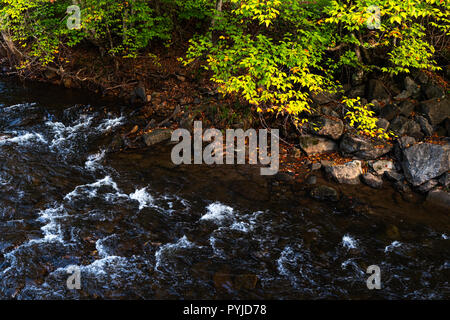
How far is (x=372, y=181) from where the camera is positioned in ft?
33.5

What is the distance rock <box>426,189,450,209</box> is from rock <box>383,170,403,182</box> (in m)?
0.94

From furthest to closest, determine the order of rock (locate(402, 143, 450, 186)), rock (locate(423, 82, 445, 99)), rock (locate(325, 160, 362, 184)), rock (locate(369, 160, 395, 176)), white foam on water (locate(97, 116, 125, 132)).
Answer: white foam on water (locate(97, 116, 125, 132)) → rock (locate(423, 82, 445, 99)) → rock (locate(369, 160, 395, 176)) → rock (locate(325, 160, 362, 184)) → rock (locate(402, 143, 450, 186))

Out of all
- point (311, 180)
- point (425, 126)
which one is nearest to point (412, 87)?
point (425, 126)

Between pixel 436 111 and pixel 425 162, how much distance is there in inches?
98.7

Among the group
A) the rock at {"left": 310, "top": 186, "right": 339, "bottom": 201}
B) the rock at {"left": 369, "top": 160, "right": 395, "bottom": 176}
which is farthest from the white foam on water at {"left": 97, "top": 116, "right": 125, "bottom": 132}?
the rock at {"left": 369, "top": 160, "right": 395, "bottom": 176}

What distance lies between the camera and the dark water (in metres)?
6.69

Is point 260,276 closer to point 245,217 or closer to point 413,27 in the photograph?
point 245,217

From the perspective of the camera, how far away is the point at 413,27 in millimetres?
11211

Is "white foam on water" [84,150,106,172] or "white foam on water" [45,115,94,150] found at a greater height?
"white foam on water" [45,115,94,150]

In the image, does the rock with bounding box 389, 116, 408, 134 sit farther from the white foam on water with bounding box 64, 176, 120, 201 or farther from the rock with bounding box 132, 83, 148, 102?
the rock with bounding box 132, 83, 148, 102

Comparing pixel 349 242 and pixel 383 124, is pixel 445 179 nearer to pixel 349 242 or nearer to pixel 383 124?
pixel 383 124

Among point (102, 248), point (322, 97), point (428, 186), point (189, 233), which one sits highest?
Answer: point (322, 97)
